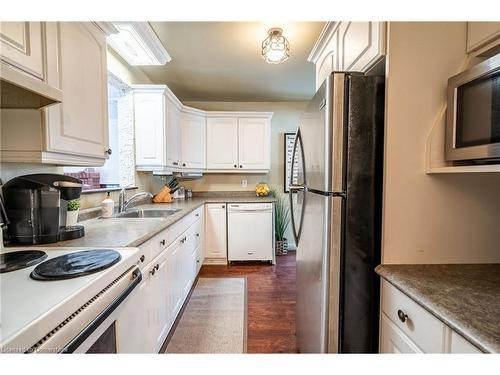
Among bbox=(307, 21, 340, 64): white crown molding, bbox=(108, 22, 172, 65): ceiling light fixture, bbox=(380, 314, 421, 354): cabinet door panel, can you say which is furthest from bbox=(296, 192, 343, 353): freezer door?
bbox=(108, 22, 172, 65): ceiling light fixture

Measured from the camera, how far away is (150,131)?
2.62 m

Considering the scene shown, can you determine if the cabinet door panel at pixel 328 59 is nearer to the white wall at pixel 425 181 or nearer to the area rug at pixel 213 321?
the white wall at pixel 425 181

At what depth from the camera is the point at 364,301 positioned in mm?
1038

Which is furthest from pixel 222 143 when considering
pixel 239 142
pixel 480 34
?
pixel 480 34

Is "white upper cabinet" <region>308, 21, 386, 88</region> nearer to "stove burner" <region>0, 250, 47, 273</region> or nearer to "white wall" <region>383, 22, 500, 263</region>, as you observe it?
"white wall" <region>383, 22, 500, 263</region>

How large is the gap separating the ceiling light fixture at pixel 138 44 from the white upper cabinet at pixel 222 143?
130cm

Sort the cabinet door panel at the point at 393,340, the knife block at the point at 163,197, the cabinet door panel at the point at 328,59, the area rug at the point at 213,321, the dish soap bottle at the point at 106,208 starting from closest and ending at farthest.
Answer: the cabinet door panel at the point at 393,340 → the cabinet door panel at the point at 328,59 → the area rug at the point at 213,321 → the dish soap bottle at the point at 106,208 → the knife block at the point at 163,197

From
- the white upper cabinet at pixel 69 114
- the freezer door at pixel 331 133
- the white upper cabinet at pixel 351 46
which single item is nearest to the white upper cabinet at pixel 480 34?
the white upper cabinet at pixel 351 46

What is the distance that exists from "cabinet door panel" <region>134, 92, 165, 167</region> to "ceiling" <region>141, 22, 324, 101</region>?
455mm

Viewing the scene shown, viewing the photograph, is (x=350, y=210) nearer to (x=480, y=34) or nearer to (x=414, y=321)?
(x=414, y=321)

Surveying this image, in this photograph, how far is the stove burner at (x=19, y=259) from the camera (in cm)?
81

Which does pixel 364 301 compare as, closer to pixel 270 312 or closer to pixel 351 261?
pixel 351 261

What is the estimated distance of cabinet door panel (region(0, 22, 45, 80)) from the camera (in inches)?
32.0
